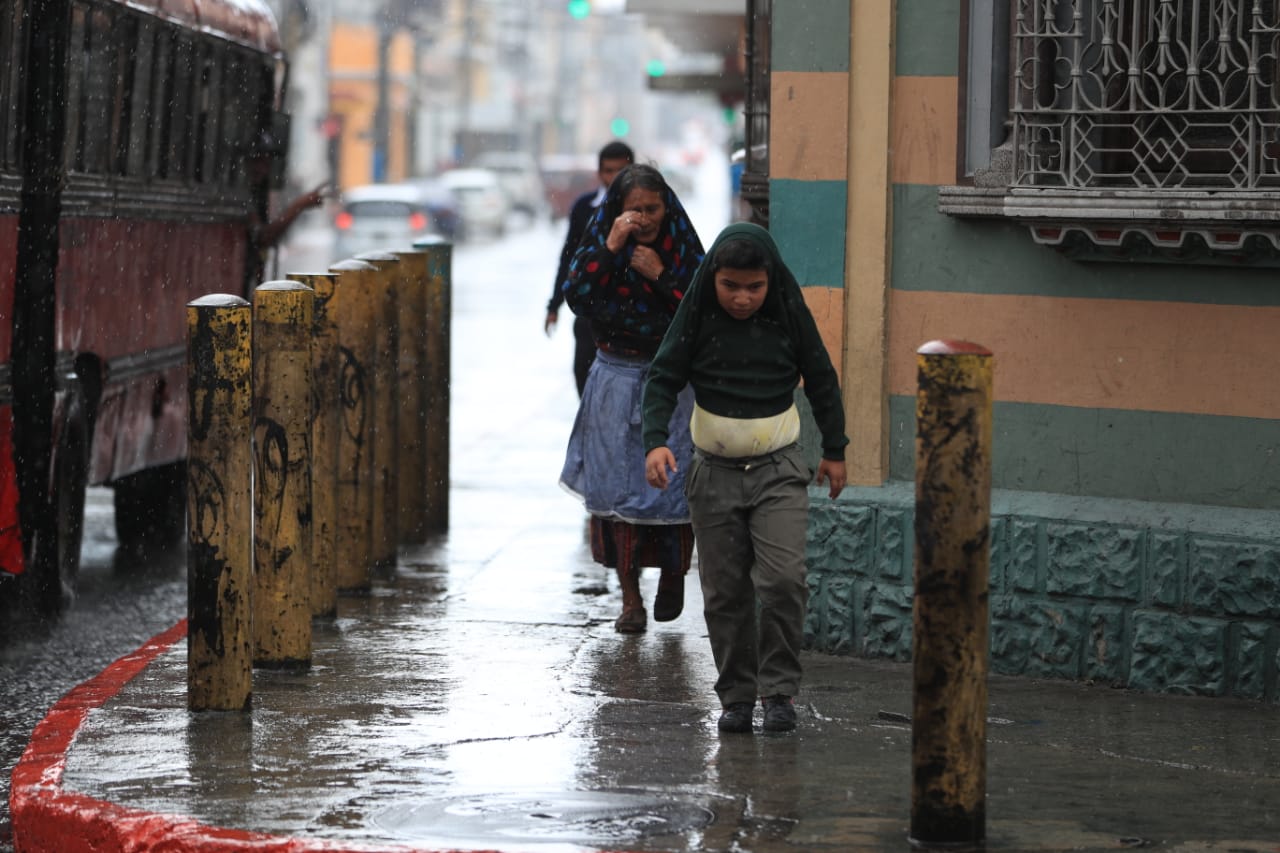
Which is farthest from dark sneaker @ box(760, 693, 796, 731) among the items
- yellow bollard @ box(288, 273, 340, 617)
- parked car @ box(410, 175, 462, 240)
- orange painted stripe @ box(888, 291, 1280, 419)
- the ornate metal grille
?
parked car @ box(410, 175, 462, 240)

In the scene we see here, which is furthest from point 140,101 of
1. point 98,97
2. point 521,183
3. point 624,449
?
point 521,183

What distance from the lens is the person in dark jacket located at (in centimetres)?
1063

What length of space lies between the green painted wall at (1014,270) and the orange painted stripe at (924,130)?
63 mm

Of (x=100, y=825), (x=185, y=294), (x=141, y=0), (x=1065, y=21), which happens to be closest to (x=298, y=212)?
(x=185, y=294)

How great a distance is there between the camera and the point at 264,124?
14.4m

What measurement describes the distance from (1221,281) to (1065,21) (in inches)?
39.6

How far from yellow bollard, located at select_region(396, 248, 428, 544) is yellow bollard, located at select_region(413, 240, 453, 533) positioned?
0.45 feet

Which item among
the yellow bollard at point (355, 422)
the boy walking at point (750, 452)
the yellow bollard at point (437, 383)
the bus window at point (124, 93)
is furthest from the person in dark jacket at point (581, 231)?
the boy walking at point (750, 452)

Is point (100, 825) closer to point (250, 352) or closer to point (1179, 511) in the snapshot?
point (250, 352)

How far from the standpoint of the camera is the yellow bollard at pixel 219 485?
651 cm

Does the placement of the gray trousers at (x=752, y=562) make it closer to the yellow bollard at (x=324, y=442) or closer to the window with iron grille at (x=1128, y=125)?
the window with iron grille at (x=1128, y=125)

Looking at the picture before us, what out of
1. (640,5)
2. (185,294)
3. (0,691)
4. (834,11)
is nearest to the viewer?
(834,11)

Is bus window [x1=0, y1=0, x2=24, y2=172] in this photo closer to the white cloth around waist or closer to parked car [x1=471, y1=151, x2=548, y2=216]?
the white cloth around waist

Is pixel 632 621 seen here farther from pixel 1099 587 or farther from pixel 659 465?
pixel 659 465
